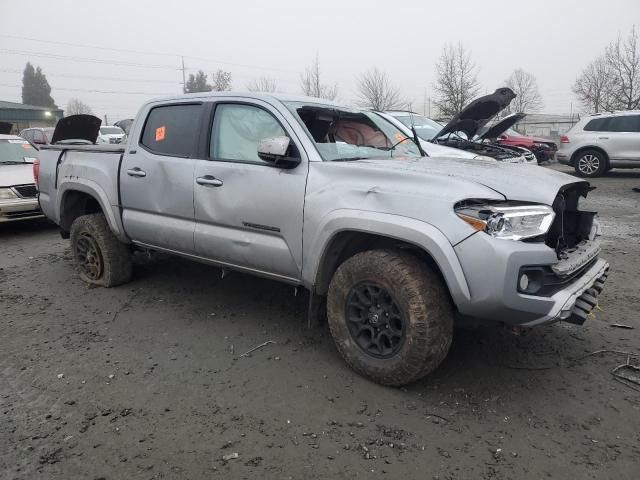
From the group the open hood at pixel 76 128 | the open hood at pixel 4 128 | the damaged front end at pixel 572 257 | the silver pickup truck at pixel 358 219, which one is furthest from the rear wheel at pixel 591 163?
the open hood at pixel 4 128

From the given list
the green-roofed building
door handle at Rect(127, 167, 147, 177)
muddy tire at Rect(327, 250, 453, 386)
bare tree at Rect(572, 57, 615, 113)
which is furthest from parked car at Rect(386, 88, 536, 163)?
the green-roofed building

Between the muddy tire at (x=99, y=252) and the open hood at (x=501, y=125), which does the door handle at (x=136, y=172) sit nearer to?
the muddy tire at (x=99, y=252)

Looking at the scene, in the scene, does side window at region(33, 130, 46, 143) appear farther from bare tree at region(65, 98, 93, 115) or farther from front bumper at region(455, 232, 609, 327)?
bare tree at region(65, 98, 93, 115)

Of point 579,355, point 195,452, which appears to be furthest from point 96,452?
point 579,355

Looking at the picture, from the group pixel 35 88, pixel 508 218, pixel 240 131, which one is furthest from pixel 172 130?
pixel 35 88

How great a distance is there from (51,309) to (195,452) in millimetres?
2703

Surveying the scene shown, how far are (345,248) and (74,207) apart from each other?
344 cm

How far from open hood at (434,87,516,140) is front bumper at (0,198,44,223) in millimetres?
6384

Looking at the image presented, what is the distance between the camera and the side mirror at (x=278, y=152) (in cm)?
307

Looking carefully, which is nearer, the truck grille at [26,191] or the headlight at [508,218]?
the headlight at [508,218]

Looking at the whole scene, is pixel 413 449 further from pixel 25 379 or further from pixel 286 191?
→ pixel 25 379

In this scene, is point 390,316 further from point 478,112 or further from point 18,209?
point 18,209

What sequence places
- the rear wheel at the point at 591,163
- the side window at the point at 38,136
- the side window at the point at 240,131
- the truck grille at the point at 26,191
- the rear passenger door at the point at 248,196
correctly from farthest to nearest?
the side window at the point at 38,136, the rear wheel at the point at 591,163, the truck grille at the point at 26,191, the side window at the point at 240,131, the rear passenger door at the point at 248,196

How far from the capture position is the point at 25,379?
10.2 ft
